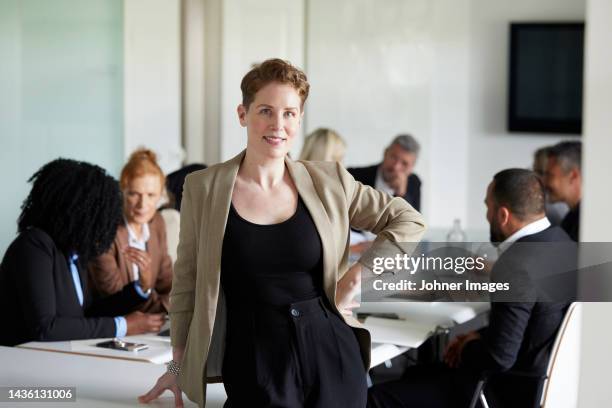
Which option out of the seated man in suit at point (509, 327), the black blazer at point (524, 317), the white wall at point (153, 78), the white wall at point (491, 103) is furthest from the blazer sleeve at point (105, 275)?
the white wall at point (491, 103)

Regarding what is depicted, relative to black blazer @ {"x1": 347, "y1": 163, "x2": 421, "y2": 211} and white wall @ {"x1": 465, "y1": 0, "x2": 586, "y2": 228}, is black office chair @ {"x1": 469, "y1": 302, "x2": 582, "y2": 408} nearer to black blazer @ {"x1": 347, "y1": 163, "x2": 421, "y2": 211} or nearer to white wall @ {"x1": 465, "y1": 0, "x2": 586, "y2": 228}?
black blazer @ {"x1": 347, "y1": 163, "x2": 421, "y2": 211}

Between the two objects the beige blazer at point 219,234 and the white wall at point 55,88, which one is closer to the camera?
the beige blazer at point 219,234

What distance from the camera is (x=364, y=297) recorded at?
391 centimetres

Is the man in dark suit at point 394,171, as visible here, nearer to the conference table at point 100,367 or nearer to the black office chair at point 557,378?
the conference table at point 100,367

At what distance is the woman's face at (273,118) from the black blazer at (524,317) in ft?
4.35

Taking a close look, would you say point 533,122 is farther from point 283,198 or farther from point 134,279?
point 283,198

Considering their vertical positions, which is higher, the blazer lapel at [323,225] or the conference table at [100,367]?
the blazer lapel at [323,225]

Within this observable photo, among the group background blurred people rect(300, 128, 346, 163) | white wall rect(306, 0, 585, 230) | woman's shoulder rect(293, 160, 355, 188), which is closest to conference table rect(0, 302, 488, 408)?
woman's shoulder rect(293, 160, 355, 188)

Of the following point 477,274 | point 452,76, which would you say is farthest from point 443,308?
point 452,76

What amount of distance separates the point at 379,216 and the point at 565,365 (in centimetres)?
126

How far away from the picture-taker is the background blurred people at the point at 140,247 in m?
3.56

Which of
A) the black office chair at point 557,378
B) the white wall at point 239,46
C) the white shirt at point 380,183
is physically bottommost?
the black office chair at point 557,378

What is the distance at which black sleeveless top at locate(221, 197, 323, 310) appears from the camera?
197cm

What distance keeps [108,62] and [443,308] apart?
315cm
